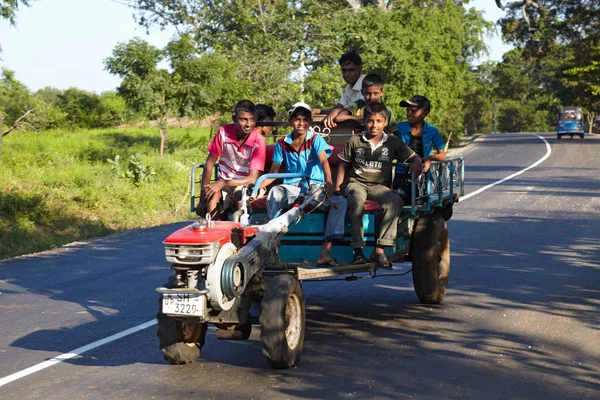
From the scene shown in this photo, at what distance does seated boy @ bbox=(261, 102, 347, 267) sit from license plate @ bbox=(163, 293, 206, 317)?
5.48 feet

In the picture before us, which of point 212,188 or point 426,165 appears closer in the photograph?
point 212,188

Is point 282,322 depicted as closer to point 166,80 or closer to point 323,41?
point 166,80

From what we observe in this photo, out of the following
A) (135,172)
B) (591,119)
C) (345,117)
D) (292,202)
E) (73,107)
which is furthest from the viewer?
(591,119)

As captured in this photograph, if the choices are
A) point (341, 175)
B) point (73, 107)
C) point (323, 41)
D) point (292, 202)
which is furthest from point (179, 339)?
point (73, 107)

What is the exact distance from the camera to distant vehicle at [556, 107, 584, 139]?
6222 centimetres

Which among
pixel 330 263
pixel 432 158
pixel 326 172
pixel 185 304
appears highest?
pixel 432 158

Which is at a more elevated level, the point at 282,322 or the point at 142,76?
the point at 142,76

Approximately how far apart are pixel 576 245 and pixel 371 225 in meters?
6.42

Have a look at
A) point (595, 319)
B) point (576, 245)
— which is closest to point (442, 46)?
point (576, 245)

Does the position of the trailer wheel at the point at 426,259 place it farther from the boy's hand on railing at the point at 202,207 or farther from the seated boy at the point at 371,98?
the boy's hand on railing at the point at 202,207

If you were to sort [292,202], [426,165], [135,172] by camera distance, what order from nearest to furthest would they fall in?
[292,202] < [426,165] < [135,172]

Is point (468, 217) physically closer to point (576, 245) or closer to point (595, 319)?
point (576, 245)

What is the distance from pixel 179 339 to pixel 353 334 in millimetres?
1837

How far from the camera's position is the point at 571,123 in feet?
205
